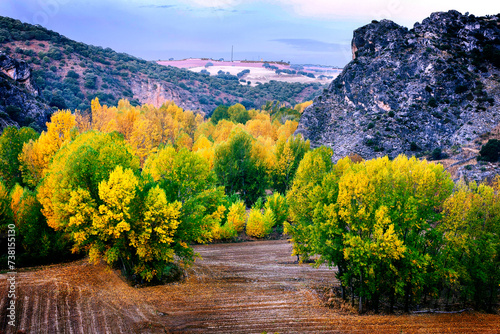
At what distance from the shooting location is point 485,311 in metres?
→ 23.2

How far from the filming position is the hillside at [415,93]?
67.2m

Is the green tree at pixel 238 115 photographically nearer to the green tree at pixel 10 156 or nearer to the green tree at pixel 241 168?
the green tree at pixel 241 168

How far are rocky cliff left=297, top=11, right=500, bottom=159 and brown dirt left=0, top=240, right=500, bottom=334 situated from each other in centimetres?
5233

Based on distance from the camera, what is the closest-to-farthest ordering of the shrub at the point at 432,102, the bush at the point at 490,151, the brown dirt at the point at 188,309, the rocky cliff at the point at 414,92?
1. the brown dirt at the point at 188,309
2. the bush at the point at 490,151
3. the rocky cliff at the point at 414,92
4. the shrub at the point at 432,102

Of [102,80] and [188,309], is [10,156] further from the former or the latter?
[102,80]

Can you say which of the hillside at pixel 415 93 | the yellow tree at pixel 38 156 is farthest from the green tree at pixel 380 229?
the hillside at pixel 415 93

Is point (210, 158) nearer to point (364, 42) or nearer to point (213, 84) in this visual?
point (364, 42)

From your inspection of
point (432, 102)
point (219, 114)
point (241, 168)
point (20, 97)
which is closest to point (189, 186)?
point (241, 168)

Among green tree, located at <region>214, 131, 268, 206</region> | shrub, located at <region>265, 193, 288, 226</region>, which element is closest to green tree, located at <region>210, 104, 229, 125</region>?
green tree, located at <region>214, 131, 268, 206</region>

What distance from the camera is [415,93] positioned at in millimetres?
74812

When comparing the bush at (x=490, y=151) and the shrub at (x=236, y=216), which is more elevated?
the bush at (x=490, y=151)

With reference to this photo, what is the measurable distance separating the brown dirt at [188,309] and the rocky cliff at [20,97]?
171 feet

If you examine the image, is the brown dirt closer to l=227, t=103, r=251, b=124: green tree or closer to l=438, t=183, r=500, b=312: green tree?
l=438, t=183, r=500, b=312: green tree

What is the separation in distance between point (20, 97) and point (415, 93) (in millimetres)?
83833
